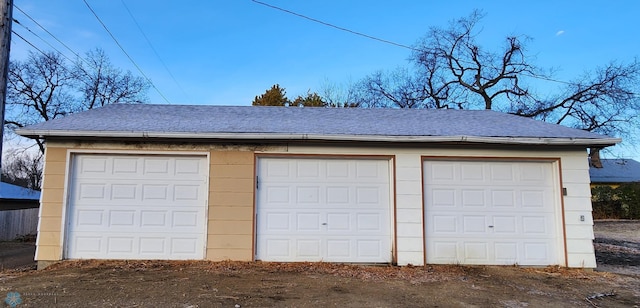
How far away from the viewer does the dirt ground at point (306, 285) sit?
17.4 feet

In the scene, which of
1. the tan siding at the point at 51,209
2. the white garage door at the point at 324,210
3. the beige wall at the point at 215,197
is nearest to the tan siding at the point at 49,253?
the beige wall at the point at 215,197

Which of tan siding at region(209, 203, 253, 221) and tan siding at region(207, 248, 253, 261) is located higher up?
tan siding at region(209, 203, 253, 221)

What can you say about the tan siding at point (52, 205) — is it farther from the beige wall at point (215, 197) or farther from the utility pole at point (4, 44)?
the utility pole at point (4, 44)

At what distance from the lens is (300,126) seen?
8.19 meters

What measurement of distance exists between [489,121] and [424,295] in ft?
17.2

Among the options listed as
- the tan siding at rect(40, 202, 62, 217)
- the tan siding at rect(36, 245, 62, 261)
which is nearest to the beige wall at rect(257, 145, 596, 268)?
the tan siding at rect(40, 202, 62, 217)

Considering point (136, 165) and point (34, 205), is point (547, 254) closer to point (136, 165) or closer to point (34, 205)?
point (136, 165)

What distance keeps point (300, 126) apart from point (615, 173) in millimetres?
33226

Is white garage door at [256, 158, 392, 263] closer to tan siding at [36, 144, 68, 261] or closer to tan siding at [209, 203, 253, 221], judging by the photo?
tan siding at [209, 203, 253, 221]

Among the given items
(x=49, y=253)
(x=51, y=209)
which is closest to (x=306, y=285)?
(x=49, y=253)

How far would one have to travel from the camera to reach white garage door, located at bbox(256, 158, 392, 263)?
25.2 ft

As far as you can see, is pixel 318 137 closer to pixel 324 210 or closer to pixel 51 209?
pixel 324 210

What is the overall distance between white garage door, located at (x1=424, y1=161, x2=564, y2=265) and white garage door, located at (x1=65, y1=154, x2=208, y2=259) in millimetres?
4593

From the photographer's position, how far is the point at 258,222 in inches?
Result: 302
